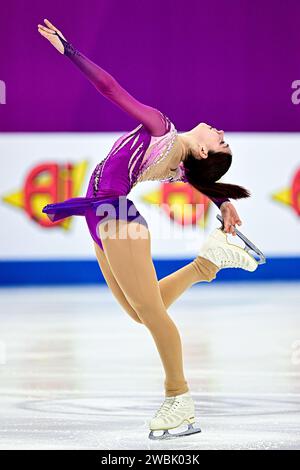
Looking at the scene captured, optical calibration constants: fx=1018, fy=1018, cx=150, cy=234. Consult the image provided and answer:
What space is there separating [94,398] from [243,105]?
497cm

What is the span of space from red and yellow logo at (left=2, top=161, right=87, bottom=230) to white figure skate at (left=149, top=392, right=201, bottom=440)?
194 inches

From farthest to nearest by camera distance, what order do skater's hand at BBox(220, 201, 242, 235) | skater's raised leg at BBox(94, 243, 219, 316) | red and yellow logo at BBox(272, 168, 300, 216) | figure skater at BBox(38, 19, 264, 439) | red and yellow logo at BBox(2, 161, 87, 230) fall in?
red and yellow logo at BBox(272, 168, 300, 216), red and yellow logo at BBox(2, 161, 87, 230), skater's hand at BBox(220, 201, 242, 235), skater's raised leg at BBox(94, 243, 219, 316), figure skater at BBox(38, 19, 264, 439)

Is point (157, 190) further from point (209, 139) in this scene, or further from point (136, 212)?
point (136, 212)

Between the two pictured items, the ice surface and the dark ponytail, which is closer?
the ice surface

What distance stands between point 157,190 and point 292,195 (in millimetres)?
1102

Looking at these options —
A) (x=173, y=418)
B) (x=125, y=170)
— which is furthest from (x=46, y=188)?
(x=173, y=418)

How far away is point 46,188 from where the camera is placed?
8086mm

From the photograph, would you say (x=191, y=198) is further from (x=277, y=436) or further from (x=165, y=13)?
(x=277, y=436)

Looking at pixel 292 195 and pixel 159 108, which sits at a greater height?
pixel 159 108

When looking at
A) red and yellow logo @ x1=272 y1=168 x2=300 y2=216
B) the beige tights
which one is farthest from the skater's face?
red and yellow logo @ x1=272 y1=168 x2=300 y2=216

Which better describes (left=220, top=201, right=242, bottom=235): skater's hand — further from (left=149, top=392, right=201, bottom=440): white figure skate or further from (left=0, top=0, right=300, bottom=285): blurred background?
(left=0, top=0, right=300, bottom=285): blurred background

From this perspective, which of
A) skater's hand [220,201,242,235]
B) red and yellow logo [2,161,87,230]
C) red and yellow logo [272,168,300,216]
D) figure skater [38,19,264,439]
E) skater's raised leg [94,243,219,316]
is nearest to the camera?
figure skater [38,19,264,439]

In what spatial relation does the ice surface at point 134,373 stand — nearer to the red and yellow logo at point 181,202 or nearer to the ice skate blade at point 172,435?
the ice skate blade at point 172,435

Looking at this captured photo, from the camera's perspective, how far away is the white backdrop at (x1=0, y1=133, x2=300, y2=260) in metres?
8.12
